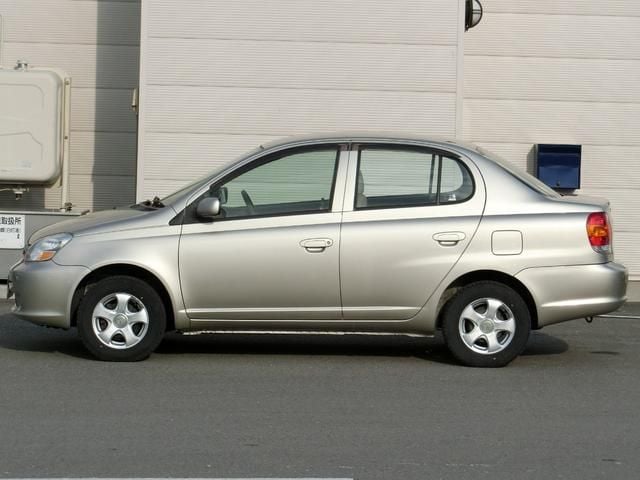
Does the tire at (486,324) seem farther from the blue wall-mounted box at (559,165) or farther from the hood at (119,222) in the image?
the blue wall-mounted box at (559,165)

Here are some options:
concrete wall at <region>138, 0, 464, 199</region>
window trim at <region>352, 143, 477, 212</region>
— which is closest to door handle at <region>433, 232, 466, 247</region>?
window trim at <region>352, 143, 477, 212</region>

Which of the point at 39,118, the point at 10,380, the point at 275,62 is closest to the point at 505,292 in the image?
the point at 10,380

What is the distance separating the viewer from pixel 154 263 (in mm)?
8523

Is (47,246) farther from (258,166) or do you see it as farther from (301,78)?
(301,78)

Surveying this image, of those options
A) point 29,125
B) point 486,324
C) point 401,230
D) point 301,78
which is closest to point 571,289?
point 486,324

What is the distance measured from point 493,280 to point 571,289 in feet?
1.76

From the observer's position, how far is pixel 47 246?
8.66 meters

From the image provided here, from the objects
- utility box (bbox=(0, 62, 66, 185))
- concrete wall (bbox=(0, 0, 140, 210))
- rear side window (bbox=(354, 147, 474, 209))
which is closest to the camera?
rear side window (bbox=(354, 147, 474, 209))

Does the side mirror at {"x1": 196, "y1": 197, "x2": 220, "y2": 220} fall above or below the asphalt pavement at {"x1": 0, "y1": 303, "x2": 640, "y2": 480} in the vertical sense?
above

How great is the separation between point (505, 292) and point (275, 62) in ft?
20.2

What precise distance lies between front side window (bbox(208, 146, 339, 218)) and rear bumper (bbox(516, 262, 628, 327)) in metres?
1.51

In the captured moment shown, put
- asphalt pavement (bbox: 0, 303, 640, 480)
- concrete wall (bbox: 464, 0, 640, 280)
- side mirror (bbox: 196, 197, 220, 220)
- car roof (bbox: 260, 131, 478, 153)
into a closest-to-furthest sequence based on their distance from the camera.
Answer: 1. asphalt pavement (bbox: 0, 303, 640, 480)
2. side mirror (bbox: 196, 197, 220, 220)
3. car roof (bbox: 260, 131, 478, 153)
4. concrete wall (bbox: 464, 0, 640, 280)

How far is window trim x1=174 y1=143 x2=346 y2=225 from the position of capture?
861 cm

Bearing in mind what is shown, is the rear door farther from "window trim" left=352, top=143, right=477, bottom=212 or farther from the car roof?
the car roof
